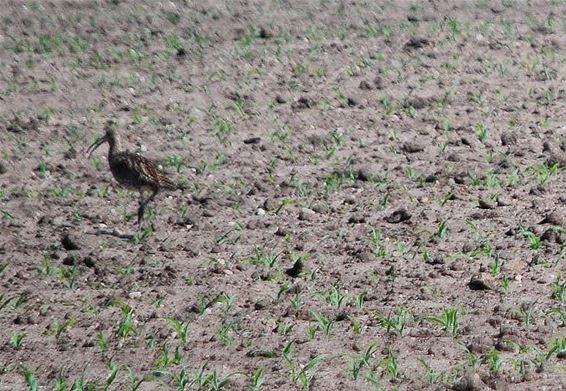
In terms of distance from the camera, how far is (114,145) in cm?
995

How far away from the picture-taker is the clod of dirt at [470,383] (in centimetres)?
658

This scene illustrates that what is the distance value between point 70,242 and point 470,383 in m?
3.12

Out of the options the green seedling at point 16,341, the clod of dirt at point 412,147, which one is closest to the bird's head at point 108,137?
the clod of dirt at point 412,147

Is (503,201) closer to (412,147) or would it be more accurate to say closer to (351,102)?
(412,147)

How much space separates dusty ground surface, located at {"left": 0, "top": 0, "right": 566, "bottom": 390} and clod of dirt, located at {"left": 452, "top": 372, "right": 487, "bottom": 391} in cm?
1

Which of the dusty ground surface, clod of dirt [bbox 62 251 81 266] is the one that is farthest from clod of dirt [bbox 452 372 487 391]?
clod of dirt [bbox 62 251 81 266]

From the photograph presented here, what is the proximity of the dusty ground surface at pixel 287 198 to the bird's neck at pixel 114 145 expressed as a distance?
11.4 inches

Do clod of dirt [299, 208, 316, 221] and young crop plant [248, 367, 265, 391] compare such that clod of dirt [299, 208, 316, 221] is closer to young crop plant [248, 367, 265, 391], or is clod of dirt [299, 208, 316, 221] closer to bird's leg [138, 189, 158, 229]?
bird's leg [138, 189, 158, 229]

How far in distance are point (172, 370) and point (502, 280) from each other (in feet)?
7.08

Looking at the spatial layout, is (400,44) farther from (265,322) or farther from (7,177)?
(265,322)

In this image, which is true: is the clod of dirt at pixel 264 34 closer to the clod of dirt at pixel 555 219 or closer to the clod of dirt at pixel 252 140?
the clod of dirt at pixel 252 140

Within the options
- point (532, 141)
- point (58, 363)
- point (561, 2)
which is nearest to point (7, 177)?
point (58, 363)

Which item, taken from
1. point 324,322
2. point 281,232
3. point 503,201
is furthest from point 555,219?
point 324,322

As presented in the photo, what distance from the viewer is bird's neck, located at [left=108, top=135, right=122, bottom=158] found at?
9828 millimetres
